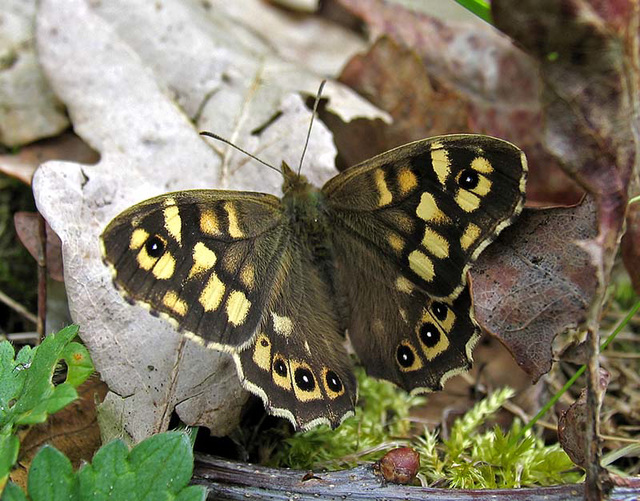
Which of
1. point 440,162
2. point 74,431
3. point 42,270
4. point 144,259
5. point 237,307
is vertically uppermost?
point 440,162

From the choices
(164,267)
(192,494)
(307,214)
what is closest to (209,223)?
(164,267)

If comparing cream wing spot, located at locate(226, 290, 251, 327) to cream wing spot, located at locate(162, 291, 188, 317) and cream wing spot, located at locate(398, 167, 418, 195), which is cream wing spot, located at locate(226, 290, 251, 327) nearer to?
cream wing spot, located at locate(162, 291, 188, 317)

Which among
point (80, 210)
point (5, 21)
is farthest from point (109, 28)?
point (80, 210)

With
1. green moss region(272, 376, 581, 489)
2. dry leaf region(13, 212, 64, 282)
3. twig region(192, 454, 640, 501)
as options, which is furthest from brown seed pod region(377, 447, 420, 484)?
dry leaf region(13, 212, 64, 282)

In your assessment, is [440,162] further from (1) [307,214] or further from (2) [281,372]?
(2) [281,372]

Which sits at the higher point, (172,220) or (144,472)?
(172,220)

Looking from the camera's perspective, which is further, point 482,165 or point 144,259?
point 482,165

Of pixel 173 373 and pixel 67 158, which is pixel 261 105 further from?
pixel 173 373

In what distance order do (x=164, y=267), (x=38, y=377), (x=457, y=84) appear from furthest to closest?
1. (x=457, y=84)
2. (x=164, y=267)
3. (x=38, y=377)
